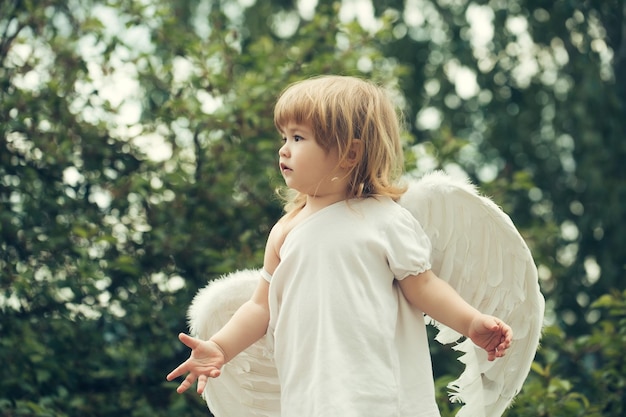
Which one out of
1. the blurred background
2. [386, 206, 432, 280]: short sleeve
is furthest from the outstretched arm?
the blurred background

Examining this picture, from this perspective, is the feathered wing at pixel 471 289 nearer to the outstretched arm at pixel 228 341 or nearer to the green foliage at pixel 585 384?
the outstretched arm at pixel 228 341

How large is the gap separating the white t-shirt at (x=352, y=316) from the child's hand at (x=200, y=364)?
0.15m

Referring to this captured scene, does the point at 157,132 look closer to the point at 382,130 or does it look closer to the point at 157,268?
the point at 157,268

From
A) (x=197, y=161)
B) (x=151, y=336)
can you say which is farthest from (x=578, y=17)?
(x=151, y=336)

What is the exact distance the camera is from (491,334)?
2291mm

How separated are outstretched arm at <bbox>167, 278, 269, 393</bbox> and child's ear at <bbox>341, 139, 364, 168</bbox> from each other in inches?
15.0

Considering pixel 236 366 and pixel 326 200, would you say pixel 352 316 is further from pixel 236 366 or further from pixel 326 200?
pixel 236 366

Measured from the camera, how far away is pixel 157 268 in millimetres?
4301

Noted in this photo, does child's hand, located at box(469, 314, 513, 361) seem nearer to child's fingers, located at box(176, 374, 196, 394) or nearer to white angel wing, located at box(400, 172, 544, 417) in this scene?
white angel wing, located at box(400, 172, 544, 417)

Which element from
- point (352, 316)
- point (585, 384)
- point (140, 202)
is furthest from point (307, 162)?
point (585, 384)

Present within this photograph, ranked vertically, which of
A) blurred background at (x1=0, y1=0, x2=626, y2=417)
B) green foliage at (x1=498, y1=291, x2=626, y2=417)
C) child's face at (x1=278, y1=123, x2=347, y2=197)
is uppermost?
child's face at (x1=278, y1=123, x2=347, y2=197)

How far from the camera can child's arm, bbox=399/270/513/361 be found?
2.29m

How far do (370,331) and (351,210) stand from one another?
29 centimetres

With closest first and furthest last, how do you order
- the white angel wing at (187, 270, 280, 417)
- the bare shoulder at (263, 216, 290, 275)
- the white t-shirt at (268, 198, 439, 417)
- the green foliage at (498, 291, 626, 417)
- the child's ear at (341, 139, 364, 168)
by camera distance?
the white t-shirt at (268, 198, 439, 417) → the child's ear at (341, 139, 364, 168) → the bare shoulder at (263, 216, 290, 275) → the white angel wing at (187, 270, 280, 417) → the green foliage at (498, 291, 626, 417)
